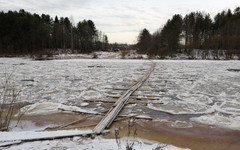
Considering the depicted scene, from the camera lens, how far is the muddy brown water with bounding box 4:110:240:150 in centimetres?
254

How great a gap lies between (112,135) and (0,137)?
1.51 m

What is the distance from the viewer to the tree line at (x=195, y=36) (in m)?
27.0

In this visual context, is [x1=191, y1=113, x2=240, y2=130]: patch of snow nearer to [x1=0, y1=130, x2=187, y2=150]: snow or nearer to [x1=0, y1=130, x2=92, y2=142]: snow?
[x1=0, y1=130, x2=187, y2=150]: snow

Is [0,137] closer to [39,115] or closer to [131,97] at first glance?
[39,115]

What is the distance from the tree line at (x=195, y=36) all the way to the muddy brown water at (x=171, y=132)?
21.2m

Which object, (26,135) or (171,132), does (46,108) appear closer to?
(26,135)

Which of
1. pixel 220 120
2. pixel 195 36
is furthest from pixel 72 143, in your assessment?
pixel 195 36

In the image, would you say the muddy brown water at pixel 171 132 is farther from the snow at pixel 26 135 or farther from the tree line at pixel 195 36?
the tree line at pixel 195 36

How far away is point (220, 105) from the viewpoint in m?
4.27

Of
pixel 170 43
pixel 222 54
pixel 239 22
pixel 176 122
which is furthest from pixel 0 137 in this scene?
pixel 239 22

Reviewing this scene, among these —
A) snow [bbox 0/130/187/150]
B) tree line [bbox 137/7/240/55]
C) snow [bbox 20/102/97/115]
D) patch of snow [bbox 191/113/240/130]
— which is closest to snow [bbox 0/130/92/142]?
snow [bbox 0/130/187/150]

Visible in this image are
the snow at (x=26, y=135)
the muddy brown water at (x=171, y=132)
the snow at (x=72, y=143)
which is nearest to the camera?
the snow at (x=72, y=143)

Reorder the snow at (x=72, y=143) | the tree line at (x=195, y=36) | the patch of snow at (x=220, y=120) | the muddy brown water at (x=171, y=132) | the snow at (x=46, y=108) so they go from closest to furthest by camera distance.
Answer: the snow at (x=72, y=143), the muddy brown water at (x=171, y=132), the patch of snow at (x=220, y=120), the snow at (x=46, y=108), the tree line at (x=195, y=36)

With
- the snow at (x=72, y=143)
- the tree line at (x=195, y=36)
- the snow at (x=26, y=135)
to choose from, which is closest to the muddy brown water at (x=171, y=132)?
the snow at (x=72, y=143)
